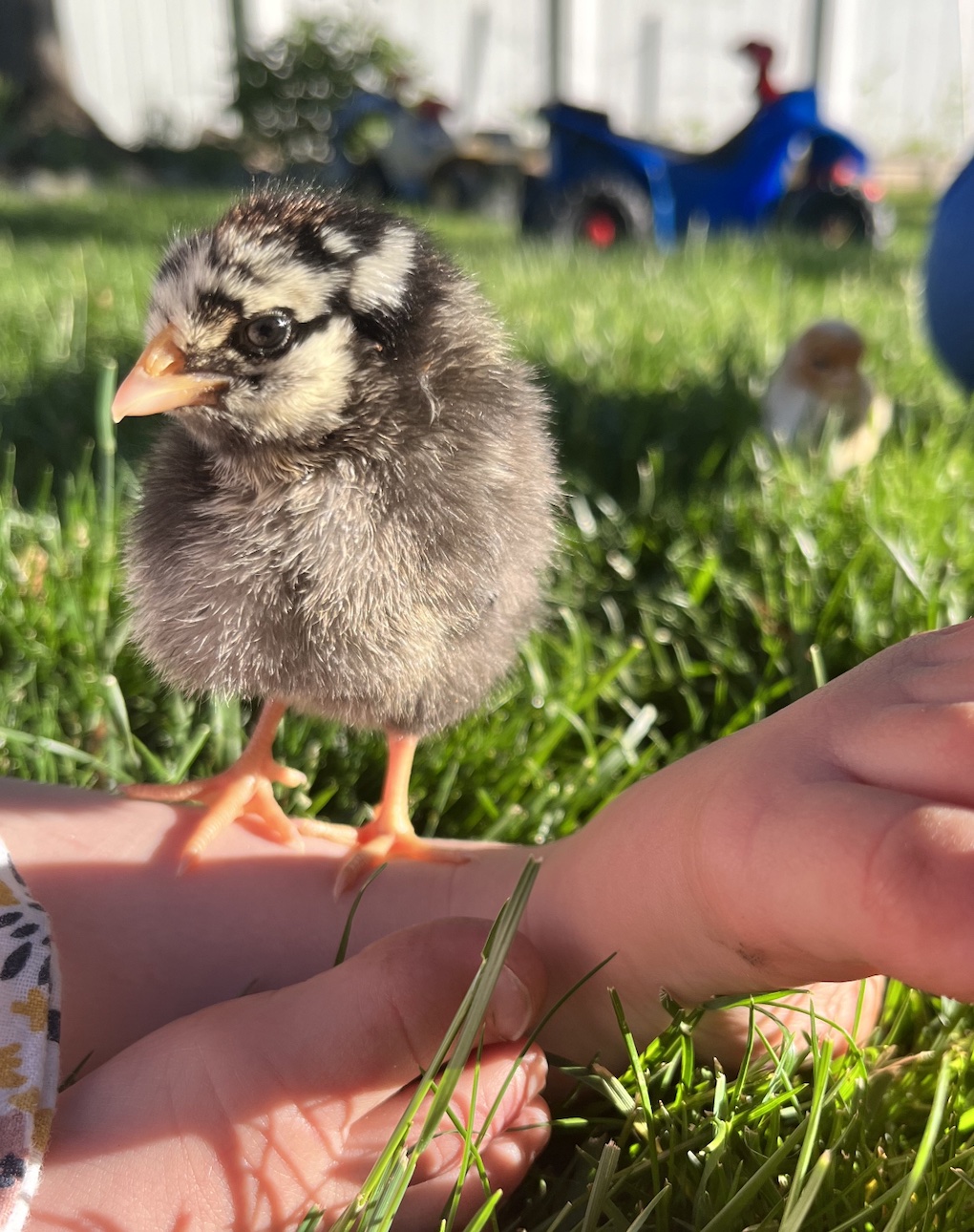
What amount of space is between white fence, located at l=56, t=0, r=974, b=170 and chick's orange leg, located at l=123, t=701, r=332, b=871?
31.2 feet

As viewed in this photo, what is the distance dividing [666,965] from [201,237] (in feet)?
2.45

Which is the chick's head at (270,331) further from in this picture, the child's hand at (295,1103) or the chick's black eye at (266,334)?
the child's hand at (295,1103)

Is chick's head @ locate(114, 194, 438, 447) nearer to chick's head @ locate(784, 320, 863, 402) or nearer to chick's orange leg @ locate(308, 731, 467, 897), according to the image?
chick's orange leg @ locate(308, 731, 467, 897)

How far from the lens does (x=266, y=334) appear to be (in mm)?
1000

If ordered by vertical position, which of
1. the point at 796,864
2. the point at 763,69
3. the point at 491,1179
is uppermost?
the point at 763,69

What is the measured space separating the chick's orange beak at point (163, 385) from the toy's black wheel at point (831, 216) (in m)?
5.61

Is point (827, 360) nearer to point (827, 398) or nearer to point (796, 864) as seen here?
point (827, 398)

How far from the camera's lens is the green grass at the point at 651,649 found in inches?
32.7

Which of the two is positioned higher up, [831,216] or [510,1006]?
[831,216]

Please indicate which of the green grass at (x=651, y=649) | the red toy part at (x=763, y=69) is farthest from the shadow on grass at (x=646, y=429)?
the red toy part at (x=763, y=69)

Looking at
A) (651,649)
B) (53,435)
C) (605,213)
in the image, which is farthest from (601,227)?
(651,649)

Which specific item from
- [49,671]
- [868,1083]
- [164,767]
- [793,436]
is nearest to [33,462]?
[49,671]

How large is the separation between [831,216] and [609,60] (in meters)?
4.94

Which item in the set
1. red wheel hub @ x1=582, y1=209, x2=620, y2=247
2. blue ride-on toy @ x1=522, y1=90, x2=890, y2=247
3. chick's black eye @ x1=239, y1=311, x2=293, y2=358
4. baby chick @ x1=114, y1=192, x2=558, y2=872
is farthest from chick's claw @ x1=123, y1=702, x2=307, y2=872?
red wheel hub @ x1=582, y1=209, x2=620, y2=247
